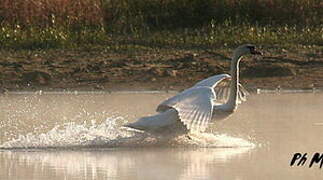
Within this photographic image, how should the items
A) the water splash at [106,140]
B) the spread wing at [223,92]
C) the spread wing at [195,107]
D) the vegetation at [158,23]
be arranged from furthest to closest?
the vegetation at [158,23]
the spread wing at [223,92]
the water splash at [106,140]
the spread wing at [195,107]

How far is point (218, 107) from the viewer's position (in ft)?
35.9

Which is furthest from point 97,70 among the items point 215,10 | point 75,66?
point 215,10

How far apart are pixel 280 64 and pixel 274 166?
298 inches

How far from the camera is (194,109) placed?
33.1 feet

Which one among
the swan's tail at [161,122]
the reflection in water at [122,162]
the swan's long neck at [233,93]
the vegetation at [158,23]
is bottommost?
the reflection in water at [122,162]

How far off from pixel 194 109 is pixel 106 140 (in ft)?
3.67

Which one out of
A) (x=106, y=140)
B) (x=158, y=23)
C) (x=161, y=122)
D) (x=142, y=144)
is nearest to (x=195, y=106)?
(x=161, y=122)

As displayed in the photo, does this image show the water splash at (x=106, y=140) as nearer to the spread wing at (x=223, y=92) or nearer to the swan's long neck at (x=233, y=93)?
the swan's long neck at (x=233, y=93)

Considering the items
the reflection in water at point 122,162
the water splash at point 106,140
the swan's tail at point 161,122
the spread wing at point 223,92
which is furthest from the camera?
the spread wing at point 223,92

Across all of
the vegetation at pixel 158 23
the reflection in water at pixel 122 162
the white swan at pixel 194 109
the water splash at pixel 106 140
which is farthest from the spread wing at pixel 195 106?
the vegetation at pixel 158 23

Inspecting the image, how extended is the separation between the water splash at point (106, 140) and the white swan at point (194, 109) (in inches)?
8.7

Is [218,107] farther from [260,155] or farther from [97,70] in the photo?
[97,70]

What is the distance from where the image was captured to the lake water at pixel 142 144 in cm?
926

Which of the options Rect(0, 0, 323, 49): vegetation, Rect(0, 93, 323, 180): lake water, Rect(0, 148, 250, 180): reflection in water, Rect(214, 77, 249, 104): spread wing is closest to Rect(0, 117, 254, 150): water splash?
Rect(0, 93, 323, 180): lake water
